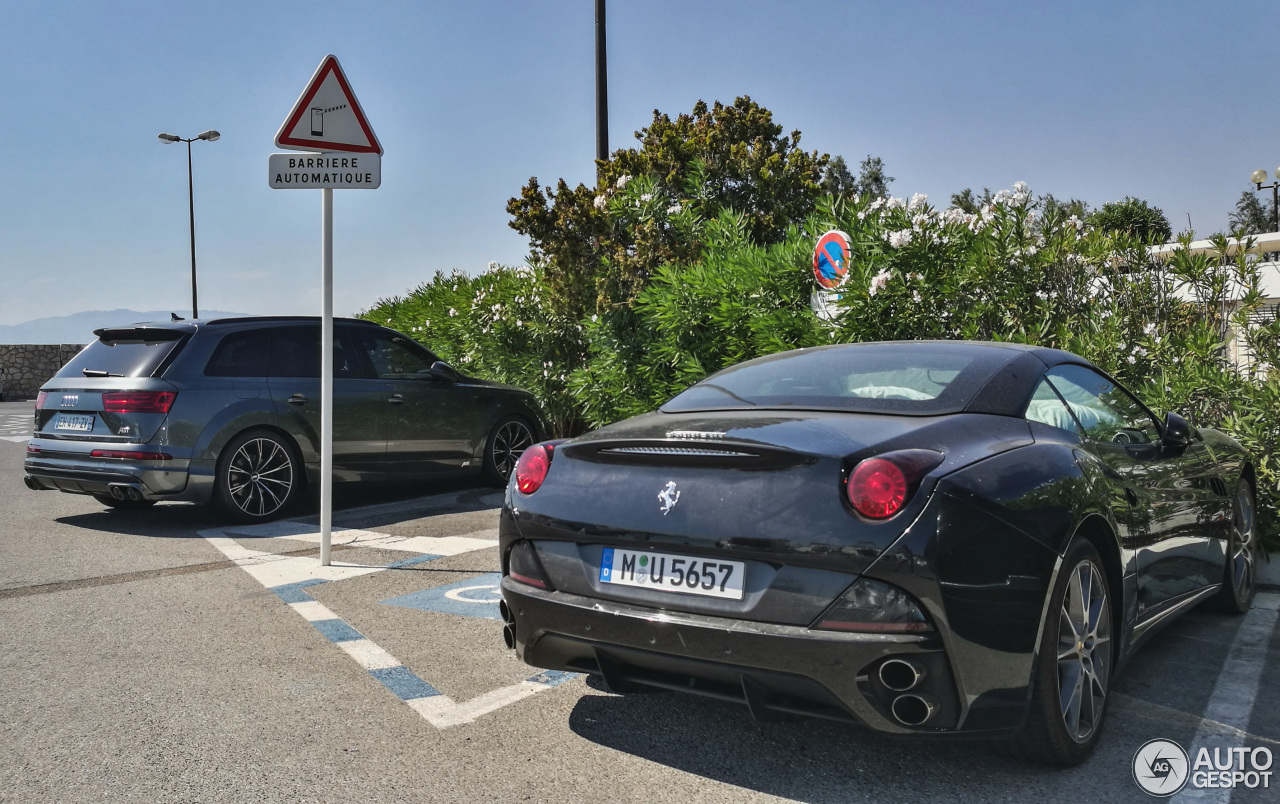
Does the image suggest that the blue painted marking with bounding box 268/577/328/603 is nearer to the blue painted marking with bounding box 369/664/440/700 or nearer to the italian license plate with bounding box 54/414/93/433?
the blue painted marking with bounding box 369/664/440/700

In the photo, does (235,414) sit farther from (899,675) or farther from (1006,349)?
(899,675)

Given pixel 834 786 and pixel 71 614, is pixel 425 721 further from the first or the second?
pixel 71 614

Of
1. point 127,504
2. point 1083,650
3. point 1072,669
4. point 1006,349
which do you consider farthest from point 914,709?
point 127,504

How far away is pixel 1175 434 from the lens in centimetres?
434

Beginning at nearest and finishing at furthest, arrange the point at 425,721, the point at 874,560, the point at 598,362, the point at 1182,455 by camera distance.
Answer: the point at 874,560, the point at 425,721, the point at 1182,455, the point at 598,362

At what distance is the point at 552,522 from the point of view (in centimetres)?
333

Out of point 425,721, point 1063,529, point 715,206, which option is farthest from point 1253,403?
point 715,206

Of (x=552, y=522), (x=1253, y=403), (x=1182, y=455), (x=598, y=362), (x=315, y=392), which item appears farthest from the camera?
(x=598, y=362)

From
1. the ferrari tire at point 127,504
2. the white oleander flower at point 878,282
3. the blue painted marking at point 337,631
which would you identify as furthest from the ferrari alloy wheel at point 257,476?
the white oleander flower at point 878,282

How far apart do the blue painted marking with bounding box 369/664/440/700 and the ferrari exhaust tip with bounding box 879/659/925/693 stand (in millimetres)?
1848

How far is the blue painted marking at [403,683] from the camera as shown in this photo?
386 centimetres

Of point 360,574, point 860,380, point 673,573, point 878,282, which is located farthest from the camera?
point 878,282

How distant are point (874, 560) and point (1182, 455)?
240cm

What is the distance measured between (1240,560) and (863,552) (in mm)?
3488
